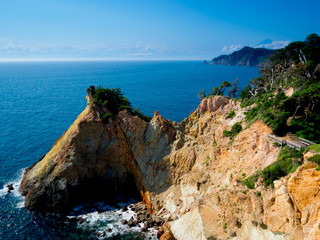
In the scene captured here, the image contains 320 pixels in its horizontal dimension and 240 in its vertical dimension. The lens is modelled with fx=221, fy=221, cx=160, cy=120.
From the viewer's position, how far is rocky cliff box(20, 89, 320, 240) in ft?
78.4

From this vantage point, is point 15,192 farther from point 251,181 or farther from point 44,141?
point 251,181

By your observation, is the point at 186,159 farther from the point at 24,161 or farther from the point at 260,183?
the point at 24,161

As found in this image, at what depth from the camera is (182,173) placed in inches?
1550

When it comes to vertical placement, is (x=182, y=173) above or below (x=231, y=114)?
below

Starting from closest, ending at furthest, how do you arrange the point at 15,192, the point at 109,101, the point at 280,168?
the point at 280,168, the point at 15,192, the point at 109,101

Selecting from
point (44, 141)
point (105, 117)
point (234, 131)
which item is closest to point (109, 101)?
point (105, 117)

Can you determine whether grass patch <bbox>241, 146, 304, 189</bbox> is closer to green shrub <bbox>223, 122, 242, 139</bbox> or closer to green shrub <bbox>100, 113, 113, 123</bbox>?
green shrub <bbox>223, 122, 242, 139</bbox>

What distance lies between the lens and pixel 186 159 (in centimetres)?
3966

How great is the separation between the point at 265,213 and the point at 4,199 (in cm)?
4479

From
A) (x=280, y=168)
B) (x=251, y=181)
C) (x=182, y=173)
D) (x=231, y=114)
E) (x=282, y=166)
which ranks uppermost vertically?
(x=231, y=114)

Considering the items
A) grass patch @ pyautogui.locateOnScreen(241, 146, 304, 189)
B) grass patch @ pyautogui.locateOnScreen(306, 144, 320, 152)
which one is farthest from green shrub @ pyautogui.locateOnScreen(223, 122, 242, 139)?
grass patch @ pyautogui.locateOnScreen(306, 144, 320, 152)

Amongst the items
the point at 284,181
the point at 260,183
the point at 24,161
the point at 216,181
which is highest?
the point at 284,181

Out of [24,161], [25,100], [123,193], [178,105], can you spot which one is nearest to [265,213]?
[123,193]

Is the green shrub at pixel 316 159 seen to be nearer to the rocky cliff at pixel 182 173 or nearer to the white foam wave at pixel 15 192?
the rocky cliff at pixel 182 173
